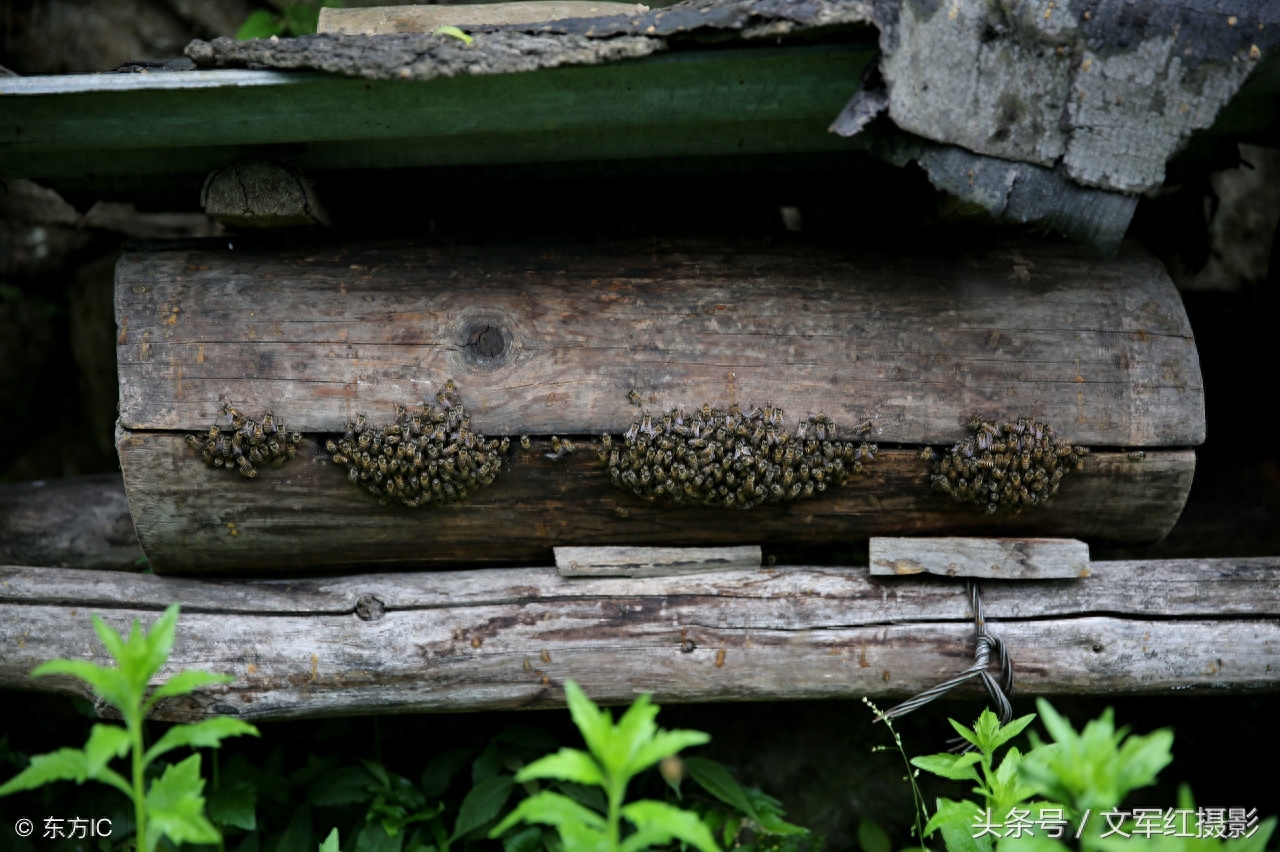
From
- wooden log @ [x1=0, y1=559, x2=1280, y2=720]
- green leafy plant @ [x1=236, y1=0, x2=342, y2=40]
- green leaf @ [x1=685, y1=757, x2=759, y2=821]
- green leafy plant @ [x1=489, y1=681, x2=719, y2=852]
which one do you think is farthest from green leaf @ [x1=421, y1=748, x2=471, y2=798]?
green leafy plant @ [x1=236, y1=0, x2=342, y2=40]

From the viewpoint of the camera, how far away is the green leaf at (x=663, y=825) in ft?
4.84

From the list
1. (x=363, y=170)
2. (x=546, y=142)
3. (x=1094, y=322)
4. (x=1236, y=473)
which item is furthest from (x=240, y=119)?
(x=1236, y=473)

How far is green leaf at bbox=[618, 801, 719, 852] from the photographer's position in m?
1.48

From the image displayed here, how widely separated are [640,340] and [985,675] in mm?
1382

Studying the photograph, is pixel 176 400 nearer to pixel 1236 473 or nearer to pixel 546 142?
pixel 546 142

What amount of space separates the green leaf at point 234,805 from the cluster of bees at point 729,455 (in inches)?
61.6

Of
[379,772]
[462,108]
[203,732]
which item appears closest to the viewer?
[203,732]

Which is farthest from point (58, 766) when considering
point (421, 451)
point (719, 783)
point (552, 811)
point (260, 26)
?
point (260, 26)

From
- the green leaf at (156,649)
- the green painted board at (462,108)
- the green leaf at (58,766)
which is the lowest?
the green leaf at (58,766)

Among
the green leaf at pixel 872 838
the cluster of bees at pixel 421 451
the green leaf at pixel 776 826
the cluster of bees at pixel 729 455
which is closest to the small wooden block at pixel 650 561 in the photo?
the cluster of bees at pixel 729 455

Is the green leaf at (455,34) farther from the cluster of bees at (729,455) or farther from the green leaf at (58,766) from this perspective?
the green leaf at (58,766)

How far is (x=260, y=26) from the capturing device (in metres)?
4.08

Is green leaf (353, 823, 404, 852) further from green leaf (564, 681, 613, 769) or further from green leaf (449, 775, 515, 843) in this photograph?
green leaf (564, 681, 613, 769)

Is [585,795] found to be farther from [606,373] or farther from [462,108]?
[462,108]
